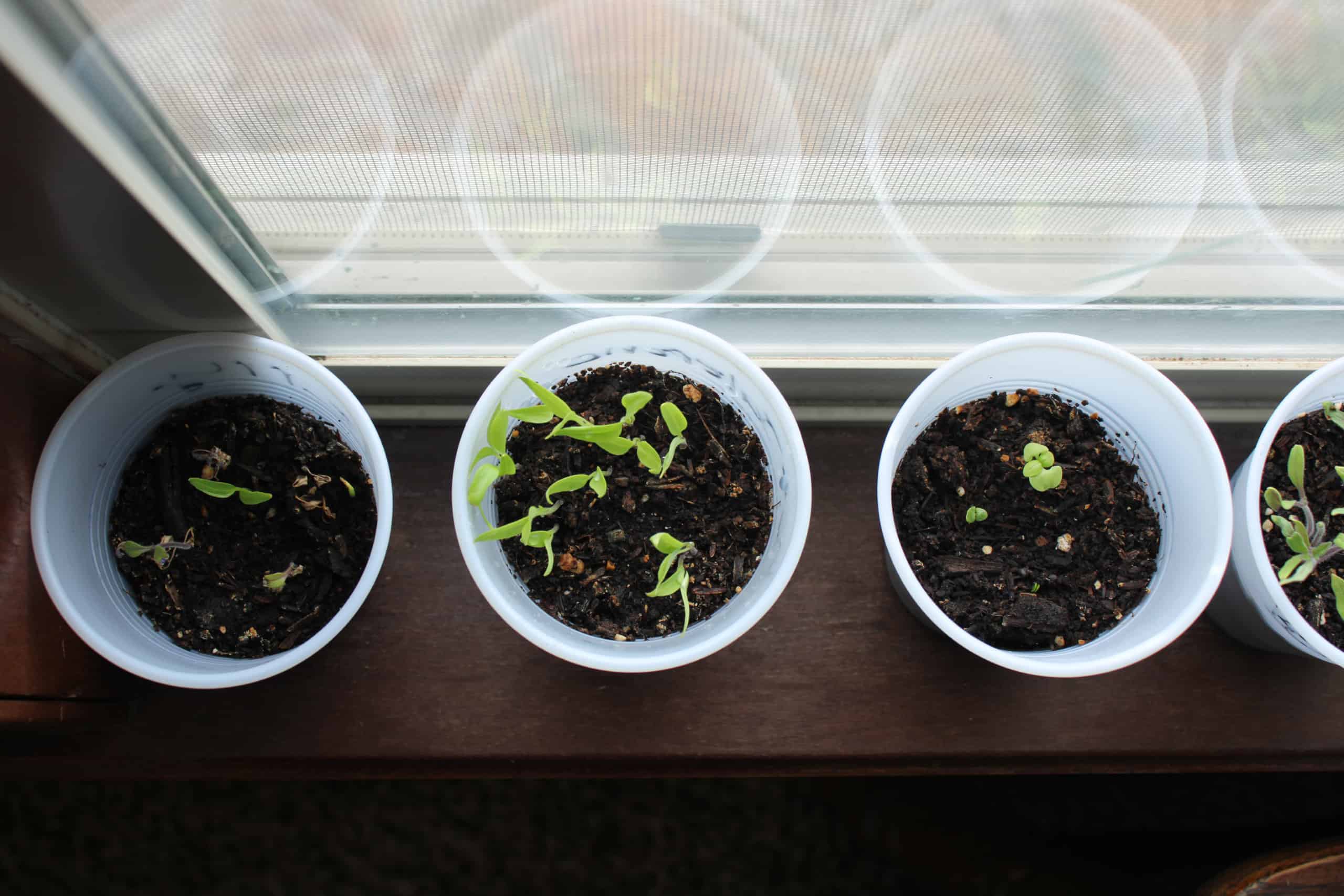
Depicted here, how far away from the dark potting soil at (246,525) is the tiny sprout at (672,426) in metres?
0.26

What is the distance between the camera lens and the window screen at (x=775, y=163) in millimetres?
503

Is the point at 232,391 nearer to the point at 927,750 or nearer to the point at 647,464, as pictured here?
the point at 647,464

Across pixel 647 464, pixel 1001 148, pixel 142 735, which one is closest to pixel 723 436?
pixel 647 464

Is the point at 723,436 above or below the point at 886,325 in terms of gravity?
below

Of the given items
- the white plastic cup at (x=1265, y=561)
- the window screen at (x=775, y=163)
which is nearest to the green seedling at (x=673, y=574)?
the window screen at (x=775, y=163)

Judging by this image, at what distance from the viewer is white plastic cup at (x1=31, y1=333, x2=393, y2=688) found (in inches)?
25.5

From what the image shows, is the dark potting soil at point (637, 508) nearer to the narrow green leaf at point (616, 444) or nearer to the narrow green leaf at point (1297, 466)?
the narrow green leaf at point (616, 444)

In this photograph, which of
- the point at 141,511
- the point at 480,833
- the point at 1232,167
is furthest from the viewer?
the point at 480,833

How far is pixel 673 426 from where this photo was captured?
66 centimetres

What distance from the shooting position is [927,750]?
78cm

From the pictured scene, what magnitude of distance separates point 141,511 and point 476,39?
1.64 feet

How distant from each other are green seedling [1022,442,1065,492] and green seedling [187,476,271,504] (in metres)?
0.62

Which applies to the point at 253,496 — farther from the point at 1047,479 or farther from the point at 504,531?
the point at 1047,479

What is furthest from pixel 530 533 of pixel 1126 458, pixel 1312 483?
pixel 1312 483
